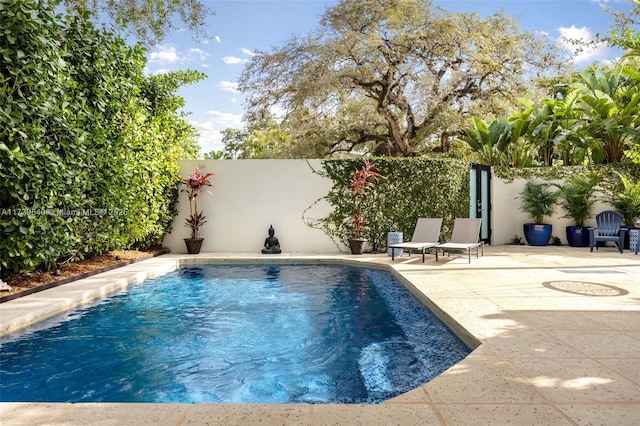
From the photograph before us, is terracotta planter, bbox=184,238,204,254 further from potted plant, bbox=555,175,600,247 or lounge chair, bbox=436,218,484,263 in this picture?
potted plant, bbox=555,175,600,247

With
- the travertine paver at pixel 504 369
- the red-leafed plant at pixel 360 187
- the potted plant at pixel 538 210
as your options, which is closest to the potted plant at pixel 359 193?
the red-leafed plant at pixel 360 187

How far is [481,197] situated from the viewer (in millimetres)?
14562

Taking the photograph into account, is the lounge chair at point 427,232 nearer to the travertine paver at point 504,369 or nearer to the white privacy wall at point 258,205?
the white privacy wall at point 258,205

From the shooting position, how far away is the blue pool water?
3895 mm

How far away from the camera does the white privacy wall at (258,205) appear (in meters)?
13.0

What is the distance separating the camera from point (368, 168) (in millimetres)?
12320

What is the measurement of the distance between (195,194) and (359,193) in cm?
455

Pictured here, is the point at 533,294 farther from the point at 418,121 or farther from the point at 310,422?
the point at 418,121

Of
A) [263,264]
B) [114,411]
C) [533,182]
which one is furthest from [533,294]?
[533,182]

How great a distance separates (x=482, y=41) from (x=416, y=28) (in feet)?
8.70

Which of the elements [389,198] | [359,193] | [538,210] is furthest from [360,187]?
[538,210]

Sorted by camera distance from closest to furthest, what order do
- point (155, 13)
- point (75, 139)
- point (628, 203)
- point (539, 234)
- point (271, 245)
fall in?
point (75, 139), point (155, 13), point (271, 245), point (628, 203), point (539, 234)

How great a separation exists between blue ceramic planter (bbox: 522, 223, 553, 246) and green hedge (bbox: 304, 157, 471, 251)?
317cm

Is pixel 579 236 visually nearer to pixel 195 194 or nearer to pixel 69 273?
pixel 195 194
